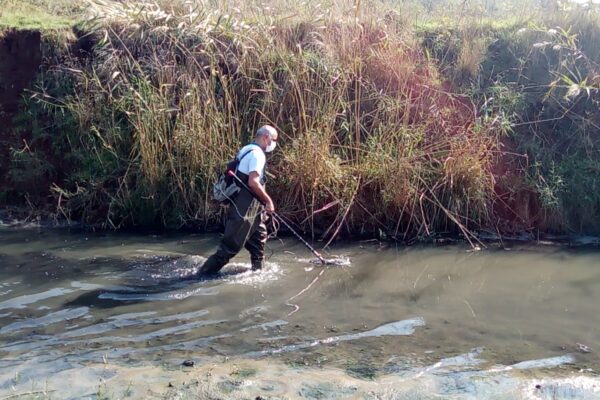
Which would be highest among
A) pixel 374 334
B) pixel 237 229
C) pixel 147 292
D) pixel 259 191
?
pixel 259 191

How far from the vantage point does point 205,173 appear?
891 centimetres

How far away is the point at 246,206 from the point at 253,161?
0.47m

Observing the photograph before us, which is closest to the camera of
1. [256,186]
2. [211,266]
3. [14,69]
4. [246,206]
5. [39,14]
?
[256,186]

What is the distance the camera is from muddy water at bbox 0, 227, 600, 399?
4555 mm

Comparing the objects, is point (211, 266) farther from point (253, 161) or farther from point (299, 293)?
point (253, 161)

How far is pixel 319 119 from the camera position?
30.0 feet

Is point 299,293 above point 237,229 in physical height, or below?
below

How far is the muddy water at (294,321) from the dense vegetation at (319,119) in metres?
0.63

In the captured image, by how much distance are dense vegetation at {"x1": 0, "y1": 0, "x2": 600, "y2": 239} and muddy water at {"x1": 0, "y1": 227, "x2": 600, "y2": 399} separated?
63 centimetres

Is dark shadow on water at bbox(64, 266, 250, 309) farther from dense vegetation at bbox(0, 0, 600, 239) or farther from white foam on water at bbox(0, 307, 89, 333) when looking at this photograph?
dense vegetation at bbox(0, 0, 600, 239)

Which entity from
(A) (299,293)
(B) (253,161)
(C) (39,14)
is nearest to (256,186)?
(B) (253,161)

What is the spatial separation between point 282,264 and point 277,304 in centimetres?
134

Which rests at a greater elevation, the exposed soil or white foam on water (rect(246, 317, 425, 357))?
the exposed soil

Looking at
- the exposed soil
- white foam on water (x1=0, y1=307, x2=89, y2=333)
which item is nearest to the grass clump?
the exposed soil
